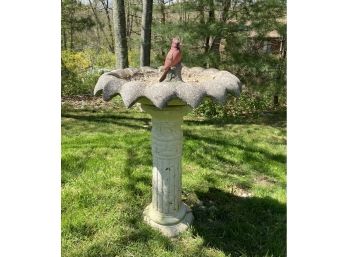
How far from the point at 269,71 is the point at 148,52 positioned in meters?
2.47

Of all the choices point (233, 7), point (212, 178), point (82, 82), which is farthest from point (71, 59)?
point (212, 178)

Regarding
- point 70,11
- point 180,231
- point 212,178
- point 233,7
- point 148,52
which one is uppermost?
point 70,11

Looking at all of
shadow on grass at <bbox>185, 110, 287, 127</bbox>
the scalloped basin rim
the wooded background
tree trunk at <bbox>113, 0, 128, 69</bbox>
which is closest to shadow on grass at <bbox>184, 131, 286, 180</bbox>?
shadow on grass at <bbox>185, 110, 287, 127</bbox>

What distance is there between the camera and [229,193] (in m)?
3.66

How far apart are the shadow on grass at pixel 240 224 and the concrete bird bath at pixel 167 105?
22 cm

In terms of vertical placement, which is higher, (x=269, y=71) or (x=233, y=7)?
(x=233, y=7)

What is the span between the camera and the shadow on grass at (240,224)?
2803 mm

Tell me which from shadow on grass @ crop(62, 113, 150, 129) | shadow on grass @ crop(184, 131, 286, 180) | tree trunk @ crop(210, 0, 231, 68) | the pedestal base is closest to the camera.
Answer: the pedestal base

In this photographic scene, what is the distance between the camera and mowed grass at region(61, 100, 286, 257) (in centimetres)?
280

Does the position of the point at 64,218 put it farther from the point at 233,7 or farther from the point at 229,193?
the point at 233,7

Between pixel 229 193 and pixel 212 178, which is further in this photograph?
pixel 212 178

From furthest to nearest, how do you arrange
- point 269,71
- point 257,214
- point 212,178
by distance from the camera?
point 269,71, point 212,178, point 257,214

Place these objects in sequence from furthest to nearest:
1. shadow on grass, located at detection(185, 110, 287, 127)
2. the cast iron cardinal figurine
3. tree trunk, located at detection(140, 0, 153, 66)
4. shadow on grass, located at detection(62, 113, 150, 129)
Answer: tree trunk, located at detection(140, 0, 153, 66) → shadow on grass, located at detection(185, 110, 287, 127) → shadow on grass, located at detection(62, 113, 150, 129) → the cast iron cardinal figurine

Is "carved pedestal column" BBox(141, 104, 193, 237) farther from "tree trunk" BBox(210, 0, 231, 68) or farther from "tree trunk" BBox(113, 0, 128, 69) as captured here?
"tree trunk" BBox(113, 0, 128, 69)
